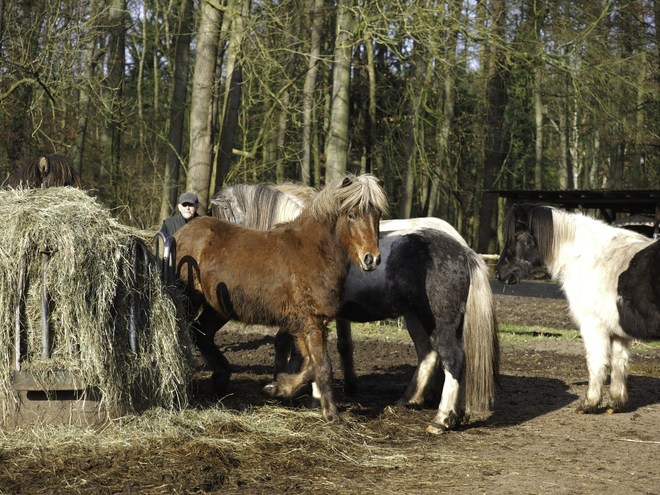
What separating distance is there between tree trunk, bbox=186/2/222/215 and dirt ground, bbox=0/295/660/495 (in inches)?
105

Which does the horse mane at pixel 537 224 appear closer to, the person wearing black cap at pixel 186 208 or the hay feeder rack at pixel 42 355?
the person wearing black cap at pixel 186 208

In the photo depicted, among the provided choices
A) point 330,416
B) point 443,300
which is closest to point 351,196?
point 443,300

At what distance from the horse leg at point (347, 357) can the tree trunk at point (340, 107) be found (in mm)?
4361

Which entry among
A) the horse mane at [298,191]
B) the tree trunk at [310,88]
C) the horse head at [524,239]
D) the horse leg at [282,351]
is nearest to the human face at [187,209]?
the horse mane at [298,191]

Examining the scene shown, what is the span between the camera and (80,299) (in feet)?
12.8

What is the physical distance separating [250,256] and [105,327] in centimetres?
129

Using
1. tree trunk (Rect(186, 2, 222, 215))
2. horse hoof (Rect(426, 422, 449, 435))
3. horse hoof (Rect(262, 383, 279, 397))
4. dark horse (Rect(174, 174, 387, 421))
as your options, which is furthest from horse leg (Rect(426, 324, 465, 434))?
tree trunk (Rect(186, 2, 222, 215))

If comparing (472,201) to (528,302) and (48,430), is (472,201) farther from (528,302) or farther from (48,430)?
(48,430)

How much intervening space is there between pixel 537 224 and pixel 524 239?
195 millimetres

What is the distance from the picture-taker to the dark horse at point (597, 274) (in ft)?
17.4

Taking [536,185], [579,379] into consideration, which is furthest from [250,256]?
[536,185]

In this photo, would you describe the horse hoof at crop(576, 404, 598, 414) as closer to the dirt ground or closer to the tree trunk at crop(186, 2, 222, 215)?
the dirt ground

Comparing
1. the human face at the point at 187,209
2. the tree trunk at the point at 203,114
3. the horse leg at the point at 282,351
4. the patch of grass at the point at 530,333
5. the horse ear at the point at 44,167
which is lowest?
the patch of grass at the point at 530,333

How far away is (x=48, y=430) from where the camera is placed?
387 centimetres
